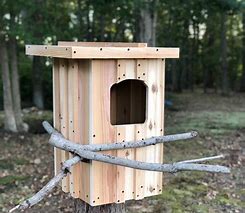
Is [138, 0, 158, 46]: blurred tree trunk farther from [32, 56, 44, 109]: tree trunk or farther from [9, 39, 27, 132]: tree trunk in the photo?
[32, 56, 44, 109]: tree trunk

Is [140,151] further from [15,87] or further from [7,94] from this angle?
[15,87]

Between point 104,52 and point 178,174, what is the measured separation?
10.5ft

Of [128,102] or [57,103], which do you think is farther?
[128,102]

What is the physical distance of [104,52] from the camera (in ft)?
7.25

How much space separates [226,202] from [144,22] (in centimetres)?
497

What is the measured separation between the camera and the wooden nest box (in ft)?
7.47

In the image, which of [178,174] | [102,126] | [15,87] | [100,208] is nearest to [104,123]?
[102,126]

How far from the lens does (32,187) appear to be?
15.3 ft

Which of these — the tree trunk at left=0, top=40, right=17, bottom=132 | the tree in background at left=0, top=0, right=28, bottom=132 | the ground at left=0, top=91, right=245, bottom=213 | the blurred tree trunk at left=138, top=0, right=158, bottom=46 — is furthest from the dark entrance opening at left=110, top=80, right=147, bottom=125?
the blurred tree trunk at left=138, top=0, right=158, bottom=46

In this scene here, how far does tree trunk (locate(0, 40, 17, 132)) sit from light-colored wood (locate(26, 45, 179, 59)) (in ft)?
15.7

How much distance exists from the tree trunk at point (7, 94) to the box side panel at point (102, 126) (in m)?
5.09

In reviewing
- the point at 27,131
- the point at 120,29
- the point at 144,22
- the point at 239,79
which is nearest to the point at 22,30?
the point at 27,131

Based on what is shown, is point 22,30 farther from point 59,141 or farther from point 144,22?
point 59,141

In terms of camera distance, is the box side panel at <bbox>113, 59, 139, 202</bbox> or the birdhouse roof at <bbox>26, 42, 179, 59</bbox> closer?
the birdhouse roof at <bbox>26, 42, 179, 59</bbox>
